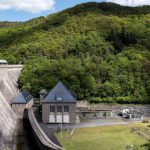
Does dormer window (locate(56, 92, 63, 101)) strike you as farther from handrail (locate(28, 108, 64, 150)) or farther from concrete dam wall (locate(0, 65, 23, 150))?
concrete dam wall (locate(0, 65, 23, 150))

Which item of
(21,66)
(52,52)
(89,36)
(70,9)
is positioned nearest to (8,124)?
(21,66)

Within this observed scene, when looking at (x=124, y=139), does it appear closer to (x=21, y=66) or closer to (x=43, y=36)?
(x=21, y=66)

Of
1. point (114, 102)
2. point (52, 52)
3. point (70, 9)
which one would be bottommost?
point (114, 102)

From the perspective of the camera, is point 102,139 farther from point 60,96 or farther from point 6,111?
point 6,111

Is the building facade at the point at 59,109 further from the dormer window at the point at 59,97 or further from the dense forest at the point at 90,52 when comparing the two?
the dense forest at the point at 90,52

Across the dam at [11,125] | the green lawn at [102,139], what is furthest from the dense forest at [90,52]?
the green lawn at [102,139]

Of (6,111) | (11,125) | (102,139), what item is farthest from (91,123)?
(11,125)
